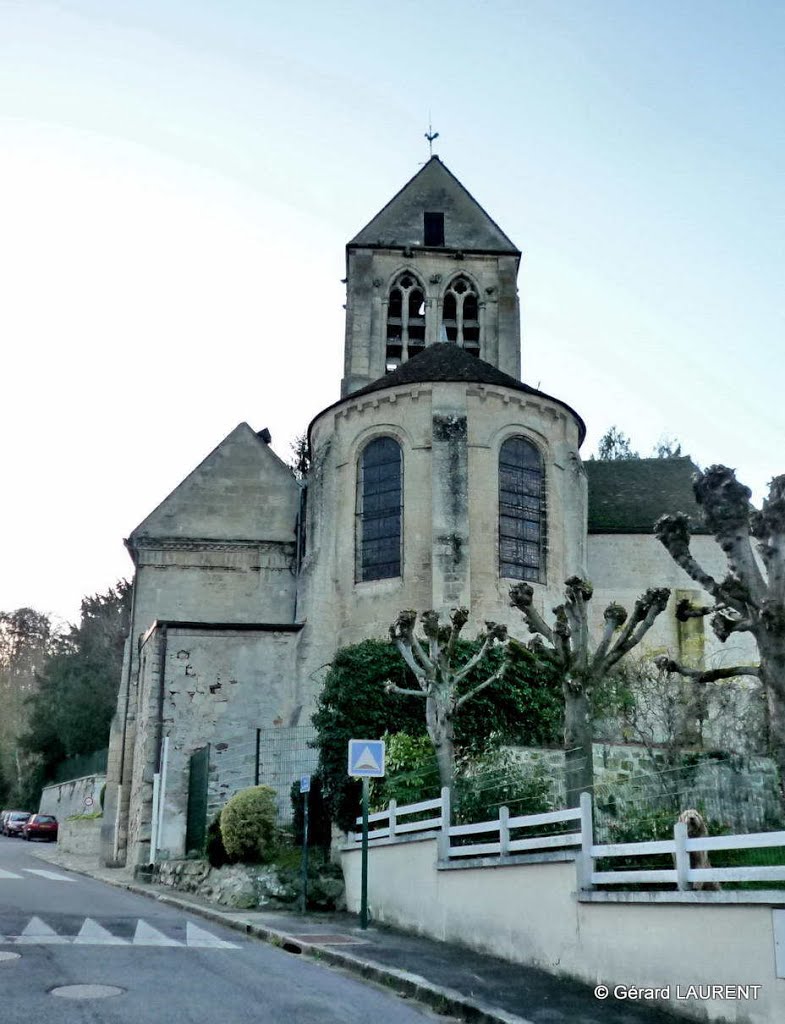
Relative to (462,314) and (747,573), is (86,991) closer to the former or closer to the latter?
(747,573)

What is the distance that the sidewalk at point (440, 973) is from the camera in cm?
820

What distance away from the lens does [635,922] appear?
8.73 meters

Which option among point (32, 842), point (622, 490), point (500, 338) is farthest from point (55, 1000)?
point (32, 842)

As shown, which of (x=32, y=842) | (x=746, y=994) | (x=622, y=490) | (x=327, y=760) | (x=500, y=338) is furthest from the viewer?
(x=32, y=842)

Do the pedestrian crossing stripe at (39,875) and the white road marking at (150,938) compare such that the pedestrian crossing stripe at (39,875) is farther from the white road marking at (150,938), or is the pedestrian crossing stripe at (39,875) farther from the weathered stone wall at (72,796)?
the weathered stone wall at (72,796)

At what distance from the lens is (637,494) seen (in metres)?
32.5

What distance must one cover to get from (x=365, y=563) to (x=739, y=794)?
13.2 metres

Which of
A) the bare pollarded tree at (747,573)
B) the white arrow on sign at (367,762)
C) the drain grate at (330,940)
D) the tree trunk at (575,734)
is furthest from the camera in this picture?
the white arrow on sign at (367,762)

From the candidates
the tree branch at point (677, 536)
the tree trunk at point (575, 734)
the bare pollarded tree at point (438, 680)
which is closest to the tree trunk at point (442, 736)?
the bare pollarded tree at point (438, 680)

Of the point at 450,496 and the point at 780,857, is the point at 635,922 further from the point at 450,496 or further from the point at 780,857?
the point at 450,496

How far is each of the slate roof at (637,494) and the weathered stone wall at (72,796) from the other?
1888 cm

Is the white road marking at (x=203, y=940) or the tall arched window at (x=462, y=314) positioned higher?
the tall arched window at (x=462, y=314)

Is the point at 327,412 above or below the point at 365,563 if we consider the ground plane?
above

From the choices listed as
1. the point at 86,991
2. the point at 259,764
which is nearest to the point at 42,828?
the point at 259,764
